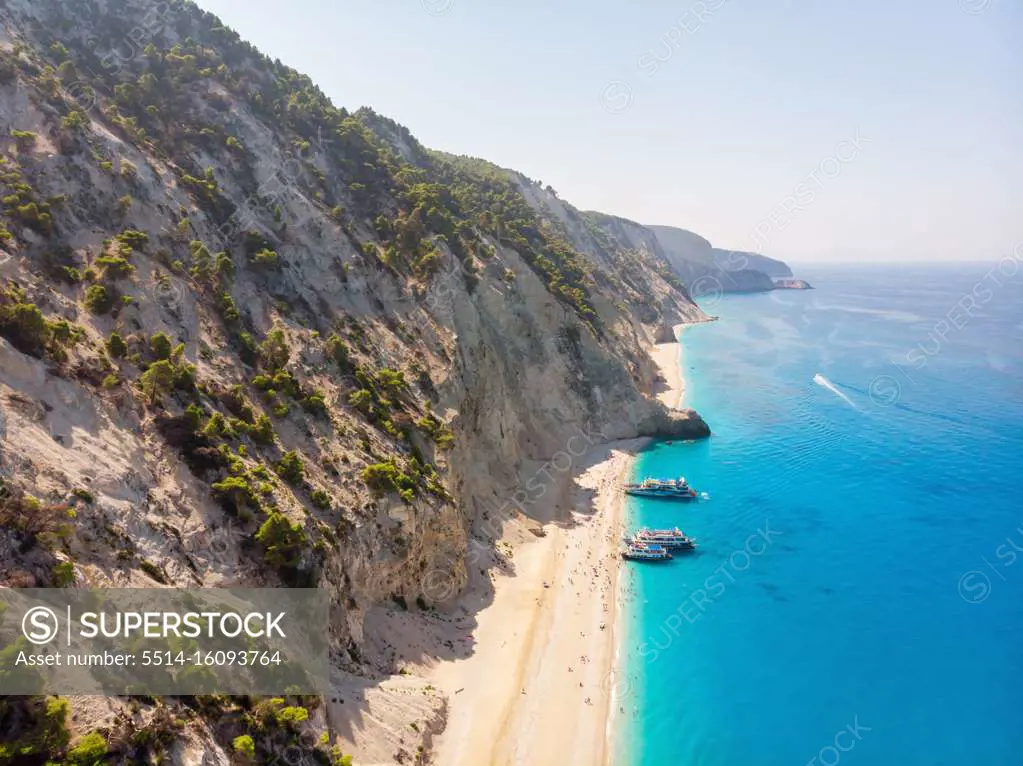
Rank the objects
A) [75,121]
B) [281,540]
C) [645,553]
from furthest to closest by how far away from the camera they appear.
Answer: [645,553], [75,121], [281,540]

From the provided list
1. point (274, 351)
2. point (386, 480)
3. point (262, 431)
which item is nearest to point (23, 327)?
point (262, 431)

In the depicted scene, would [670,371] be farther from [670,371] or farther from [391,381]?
[391,381]

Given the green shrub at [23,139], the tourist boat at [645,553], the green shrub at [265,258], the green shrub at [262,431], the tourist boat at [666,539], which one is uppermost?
the green shrub at [23,139]

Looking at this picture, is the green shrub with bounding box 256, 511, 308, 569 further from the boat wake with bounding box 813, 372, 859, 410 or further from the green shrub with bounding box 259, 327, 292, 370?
the boat wake with bounding box 813, 372, 859, 410

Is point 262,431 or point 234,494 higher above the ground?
point 262,431

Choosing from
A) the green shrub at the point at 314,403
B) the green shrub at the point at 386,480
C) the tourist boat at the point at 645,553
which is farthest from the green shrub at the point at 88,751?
the tourist boat at the point at 645,553

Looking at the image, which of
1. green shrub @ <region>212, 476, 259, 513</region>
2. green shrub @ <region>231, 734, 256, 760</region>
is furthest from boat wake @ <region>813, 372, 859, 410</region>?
green shrub @ <region>231, 734, 256, 760</region>

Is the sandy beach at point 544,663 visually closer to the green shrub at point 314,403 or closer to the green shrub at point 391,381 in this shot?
the green shrub at point 391,381
